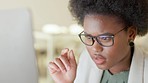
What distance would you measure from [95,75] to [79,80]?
78 mm

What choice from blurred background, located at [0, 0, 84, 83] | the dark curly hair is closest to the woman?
the dark curly hair

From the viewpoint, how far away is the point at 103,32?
0.91m

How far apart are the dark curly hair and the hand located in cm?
17

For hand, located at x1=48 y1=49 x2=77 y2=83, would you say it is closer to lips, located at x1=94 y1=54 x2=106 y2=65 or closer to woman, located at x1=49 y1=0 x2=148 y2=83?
woman, located at x1=49 y1=0 x2=148 y2=83

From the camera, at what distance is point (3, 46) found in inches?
46.0

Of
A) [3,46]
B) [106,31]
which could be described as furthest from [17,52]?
[106,31]

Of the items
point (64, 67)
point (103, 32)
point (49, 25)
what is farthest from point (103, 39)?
point (49, 25)

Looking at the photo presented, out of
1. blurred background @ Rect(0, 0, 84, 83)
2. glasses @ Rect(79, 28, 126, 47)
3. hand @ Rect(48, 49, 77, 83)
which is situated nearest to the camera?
glasses @ Rect(79, 28, 126, 47)

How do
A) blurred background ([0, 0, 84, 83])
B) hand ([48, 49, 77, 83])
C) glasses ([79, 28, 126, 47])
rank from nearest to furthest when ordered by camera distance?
glasses ([79, 28, 126, 47]) < hand ([48, 49, 77, 83]) < blurred background ([0, 0, 84, 83])

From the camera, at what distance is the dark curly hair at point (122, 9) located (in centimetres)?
92

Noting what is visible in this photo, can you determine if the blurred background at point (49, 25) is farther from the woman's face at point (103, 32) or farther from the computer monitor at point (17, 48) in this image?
the woman's face at point (103, 32)

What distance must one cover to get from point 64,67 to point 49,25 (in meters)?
1.71

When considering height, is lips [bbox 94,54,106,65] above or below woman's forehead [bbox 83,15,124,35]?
below

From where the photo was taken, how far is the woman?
0.92m
